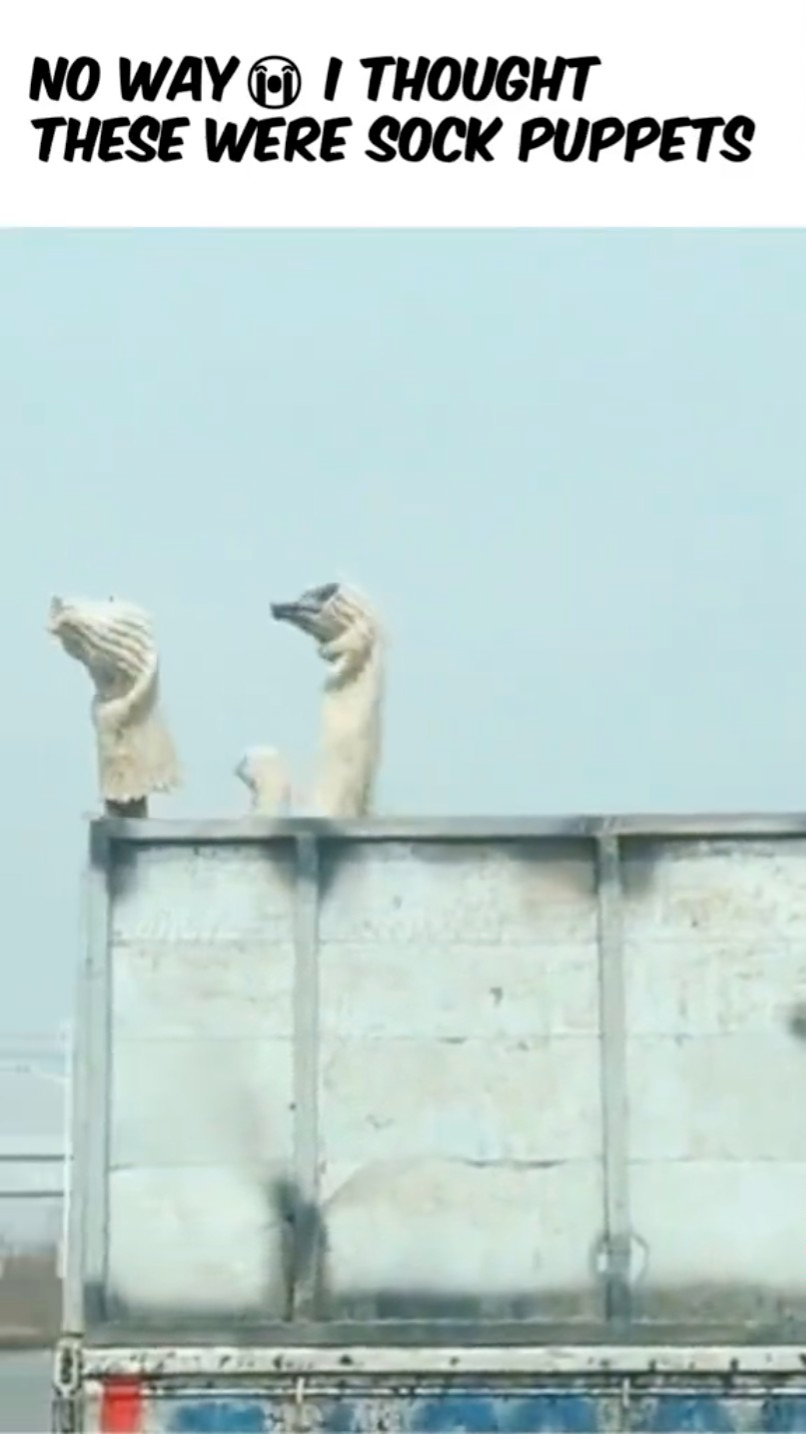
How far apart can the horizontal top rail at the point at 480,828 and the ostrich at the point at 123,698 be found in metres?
0.43

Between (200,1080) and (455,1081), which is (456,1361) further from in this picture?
(200,1080)

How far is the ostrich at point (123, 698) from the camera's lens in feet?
18.1

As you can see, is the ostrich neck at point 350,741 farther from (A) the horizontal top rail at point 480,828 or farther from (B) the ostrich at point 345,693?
(A) the horizontal top rail at point 480,828

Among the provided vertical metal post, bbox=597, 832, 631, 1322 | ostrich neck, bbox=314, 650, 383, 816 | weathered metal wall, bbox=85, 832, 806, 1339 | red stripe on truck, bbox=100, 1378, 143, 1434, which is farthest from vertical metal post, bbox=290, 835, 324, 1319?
ostrich neck, bbox=314, 650, 383, 816

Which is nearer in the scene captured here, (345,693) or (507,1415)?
(507,1415)

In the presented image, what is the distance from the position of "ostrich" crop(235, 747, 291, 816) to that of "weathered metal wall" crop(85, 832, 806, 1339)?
3.46 feet

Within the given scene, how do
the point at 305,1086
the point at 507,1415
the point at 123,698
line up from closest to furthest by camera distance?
the point at 507,1415
the point at 305,1086
the point at 123,698

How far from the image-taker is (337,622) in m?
5.82

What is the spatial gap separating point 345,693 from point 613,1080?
4.48 ft

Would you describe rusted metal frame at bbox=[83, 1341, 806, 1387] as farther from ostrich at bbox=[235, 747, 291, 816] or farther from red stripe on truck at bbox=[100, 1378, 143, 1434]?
ostrich at bbox=[235, 747, 291, 816]

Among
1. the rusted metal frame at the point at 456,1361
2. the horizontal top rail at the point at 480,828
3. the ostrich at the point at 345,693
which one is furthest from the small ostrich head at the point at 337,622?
the rusted metal frame at the point at 456,1361

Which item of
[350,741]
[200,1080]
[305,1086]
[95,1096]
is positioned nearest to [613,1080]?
[305,1086]

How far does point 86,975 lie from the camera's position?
16.7ft

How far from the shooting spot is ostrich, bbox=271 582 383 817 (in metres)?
5.80
